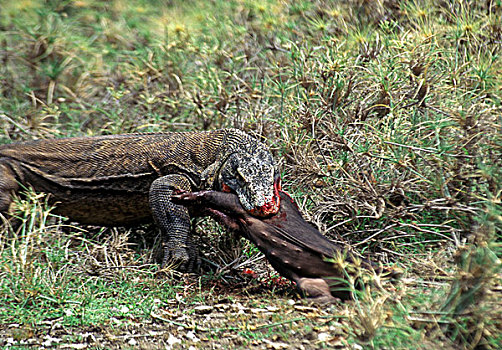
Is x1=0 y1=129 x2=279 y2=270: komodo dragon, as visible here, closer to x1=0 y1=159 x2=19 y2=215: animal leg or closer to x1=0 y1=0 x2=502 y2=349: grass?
x1=0 y1=159 x2=19 y2=215: animal leg

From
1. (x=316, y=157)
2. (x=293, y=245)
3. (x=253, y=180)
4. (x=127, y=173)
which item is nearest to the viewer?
(x=293, y=245)

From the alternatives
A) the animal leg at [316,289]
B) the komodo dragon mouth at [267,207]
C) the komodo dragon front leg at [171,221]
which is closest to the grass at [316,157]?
the animal leg at [316,289]

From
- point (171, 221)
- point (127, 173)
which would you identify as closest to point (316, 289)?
point (171, 221)

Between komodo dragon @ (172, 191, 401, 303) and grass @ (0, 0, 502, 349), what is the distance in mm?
195

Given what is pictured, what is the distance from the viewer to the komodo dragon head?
382cm

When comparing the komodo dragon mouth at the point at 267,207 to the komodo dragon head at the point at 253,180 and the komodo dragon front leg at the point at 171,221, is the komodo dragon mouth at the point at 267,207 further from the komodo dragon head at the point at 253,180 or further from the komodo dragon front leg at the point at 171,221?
the komodo dragon front leg at the point at 171,221

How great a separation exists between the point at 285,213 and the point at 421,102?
1651 mm

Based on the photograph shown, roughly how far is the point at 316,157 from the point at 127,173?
1.72m

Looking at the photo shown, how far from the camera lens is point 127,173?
16.3 feet

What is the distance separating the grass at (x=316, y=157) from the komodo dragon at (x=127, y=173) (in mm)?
265

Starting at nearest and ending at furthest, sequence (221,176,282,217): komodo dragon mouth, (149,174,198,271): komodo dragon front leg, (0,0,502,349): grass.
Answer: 1. (0,0,502,349): grass
2. (221,176,282,217): komodo dragon mouth
3. (149,174,198,271): komodo dragon front leg

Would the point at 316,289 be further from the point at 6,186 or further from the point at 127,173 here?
the point at 6,186

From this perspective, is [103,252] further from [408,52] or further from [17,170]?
[408,52]

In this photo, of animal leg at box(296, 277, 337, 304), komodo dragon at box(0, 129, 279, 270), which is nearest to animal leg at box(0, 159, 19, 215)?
komodo dragon at box(0, 129, 279, 270)
